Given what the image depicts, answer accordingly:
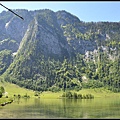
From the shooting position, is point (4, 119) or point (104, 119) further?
point (104, 119)

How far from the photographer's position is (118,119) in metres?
82.7

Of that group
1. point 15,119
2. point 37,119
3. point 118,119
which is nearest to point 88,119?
point 118,119

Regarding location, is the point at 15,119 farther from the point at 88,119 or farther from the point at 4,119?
the point at 88,119

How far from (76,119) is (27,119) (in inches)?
656

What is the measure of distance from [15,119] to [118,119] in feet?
113

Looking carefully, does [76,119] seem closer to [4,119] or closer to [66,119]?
[66,119]

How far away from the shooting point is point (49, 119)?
84.5 metres

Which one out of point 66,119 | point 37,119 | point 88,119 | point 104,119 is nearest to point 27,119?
point 37,119

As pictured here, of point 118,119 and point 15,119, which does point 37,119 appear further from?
point 118,119

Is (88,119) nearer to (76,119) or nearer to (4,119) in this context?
(76,119)

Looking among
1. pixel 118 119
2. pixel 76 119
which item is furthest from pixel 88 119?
pixel 118 119

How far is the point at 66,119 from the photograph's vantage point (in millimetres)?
83562

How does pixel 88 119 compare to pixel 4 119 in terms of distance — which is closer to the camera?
pixel 4 119

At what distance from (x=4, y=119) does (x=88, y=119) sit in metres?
28.3
